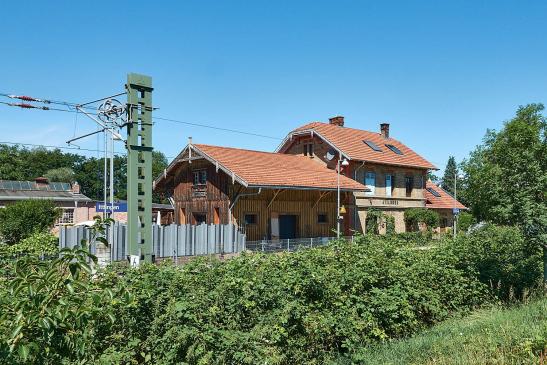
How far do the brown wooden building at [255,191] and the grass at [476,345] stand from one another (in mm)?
17325

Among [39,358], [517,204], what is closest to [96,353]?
[39,358]

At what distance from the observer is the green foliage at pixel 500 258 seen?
35.7 ft

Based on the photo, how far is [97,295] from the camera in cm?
285

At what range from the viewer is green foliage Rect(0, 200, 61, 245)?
24.3m

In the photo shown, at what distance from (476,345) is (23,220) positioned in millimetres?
24360

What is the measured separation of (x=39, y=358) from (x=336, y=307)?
4874mm

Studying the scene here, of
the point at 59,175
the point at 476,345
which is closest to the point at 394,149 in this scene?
the point at 476,345

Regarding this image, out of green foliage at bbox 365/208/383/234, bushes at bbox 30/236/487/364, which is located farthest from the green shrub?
green foliage at bbox 365/208/383/234

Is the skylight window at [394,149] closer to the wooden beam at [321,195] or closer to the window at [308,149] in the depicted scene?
the window at [308,149]

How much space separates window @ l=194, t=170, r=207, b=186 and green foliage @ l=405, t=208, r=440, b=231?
1669 cm

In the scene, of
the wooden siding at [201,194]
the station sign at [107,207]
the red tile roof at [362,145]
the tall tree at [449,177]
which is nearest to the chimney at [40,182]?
the wooden siding at [201,194]

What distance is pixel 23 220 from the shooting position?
24.8 m

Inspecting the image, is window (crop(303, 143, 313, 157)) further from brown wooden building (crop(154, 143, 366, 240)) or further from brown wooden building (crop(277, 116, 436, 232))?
brown wooden building (crop(154, 143, 366, 240))

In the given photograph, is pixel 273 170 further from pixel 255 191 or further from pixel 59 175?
pixel 59 175
